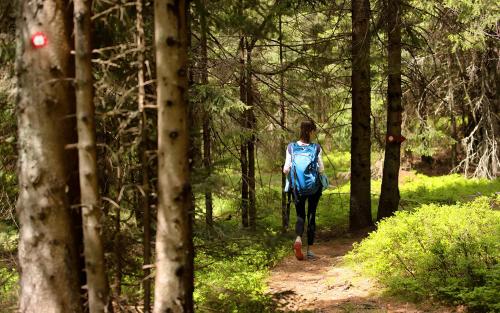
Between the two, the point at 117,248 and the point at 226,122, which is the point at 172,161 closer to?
the point at 117,248

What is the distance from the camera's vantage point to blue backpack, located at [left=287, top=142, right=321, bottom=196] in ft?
23.4

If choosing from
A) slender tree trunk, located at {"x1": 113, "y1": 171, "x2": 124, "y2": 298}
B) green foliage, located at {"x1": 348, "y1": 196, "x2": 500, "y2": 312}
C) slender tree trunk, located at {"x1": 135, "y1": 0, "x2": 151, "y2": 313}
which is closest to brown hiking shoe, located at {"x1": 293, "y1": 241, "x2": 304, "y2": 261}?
green foliage, located at {"x1": 348, "y1": 196, "x2": 500, "y2": 312}

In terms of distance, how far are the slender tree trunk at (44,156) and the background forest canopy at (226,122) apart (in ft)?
0.69

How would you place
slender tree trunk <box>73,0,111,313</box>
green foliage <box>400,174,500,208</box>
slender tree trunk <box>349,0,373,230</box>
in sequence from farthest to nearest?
green foliage <box>400,174,500,208</box>
slender tree trunk <box>349,0,373,230</box>
slender tree trunk <box>73,0,111,313</box>

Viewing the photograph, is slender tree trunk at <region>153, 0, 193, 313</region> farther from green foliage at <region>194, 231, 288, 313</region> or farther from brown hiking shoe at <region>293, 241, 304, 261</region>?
brown hiking shoe at <region>293, 241, 304, 261</region>

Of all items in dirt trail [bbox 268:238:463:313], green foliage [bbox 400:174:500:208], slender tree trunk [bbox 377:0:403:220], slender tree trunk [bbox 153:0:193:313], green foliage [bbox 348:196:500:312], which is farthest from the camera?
green foliage [bbox 400:174:500:208]

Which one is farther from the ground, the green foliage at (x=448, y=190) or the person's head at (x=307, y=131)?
the person's head at (x=307, y=131)

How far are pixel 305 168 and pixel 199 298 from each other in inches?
103

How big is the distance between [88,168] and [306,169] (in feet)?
14.9

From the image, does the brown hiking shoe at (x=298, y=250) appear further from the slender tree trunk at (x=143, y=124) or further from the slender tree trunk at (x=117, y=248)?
the slender tree trunk at (x=143, y=124)

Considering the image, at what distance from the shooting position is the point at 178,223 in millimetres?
2967

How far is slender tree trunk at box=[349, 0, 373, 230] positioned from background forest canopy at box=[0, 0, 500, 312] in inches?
8.6

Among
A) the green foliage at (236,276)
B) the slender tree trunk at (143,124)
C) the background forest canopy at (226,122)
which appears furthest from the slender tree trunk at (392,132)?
the slender tree trunk at (143,124)

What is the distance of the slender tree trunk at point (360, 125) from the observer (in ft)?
30.4
